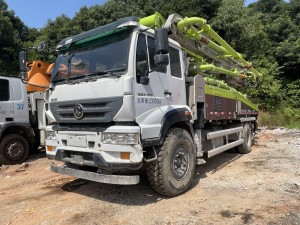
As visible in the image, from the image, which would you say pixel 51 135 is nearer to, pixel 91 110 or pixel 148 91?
pixel 91 110

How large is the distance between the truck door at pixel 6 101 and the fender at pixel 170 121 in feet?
16.5

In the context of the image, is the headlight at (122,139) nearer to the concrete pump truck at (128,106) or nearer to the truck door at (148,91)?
the concrete pump truck at (128,106)

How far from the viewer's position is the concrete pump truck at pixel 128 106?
421 centimetres

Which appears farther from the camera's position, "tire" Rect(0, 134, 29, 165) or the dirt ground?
"tire" Rect(0, 134, 29, 165)

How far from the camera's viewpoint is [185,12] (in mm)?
21750

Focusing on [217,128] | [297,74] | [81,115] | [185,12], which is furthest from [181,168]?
[297,74]

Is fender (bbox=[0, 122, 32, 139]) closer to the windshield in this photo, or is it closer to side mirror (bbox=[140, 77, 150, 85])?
the windshield

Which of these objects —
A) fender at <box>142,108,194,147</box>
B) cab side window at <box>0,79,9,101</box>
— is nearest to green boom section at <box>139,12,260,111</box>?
fender at <box>142,108,194,147</box>

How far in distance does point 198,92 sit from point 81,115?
247 centimetres

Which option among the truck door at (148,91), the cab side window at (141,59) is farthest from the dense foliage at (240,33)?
the cab side window at (141,59)

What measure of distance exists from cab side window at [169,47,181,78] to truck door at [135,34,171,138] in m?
0.43

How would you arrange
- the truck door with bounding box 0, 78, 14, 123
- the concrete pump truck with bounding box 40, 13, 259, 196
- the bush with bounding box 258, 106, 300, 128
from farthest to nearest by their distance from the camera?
the bush with bounding box 258, 106, 300, 128
the truck door with bounding box 0, 78, 14, 123
the concrete pump truck with bounding box 40, 13, 259, 196

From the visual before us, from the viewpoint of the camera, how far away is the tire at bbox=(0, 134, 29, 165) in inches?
303

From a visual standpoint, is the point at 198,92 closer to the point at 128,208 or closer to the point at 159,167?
the point at 159,167
